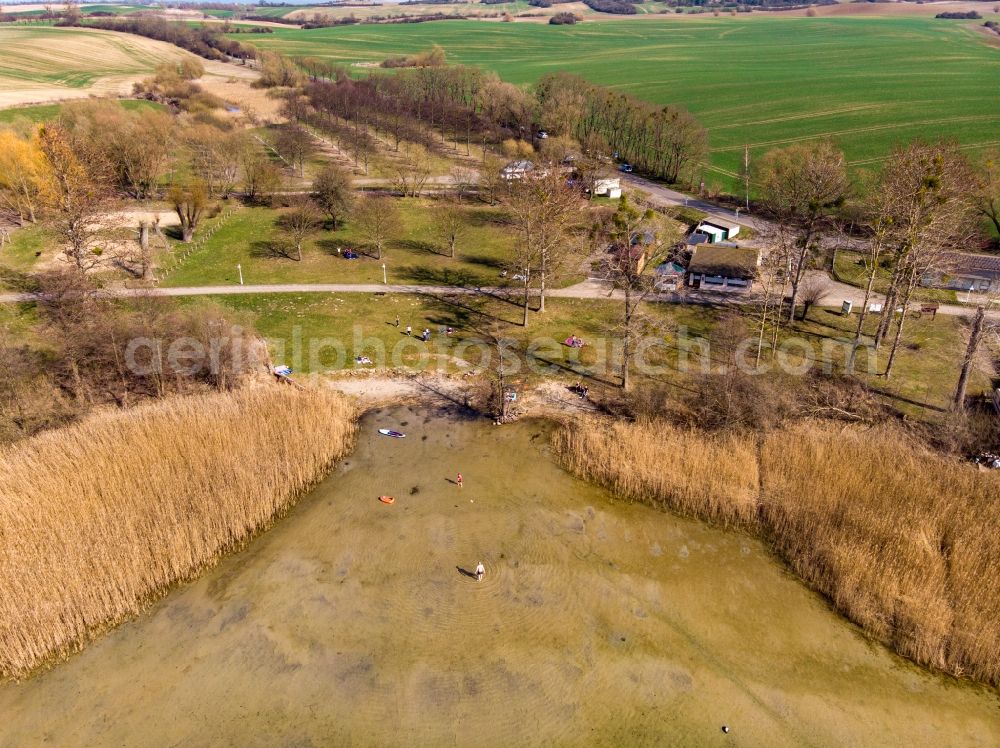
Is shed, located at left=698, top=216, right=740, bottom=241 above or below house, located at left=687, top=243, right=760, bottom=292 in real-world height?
above

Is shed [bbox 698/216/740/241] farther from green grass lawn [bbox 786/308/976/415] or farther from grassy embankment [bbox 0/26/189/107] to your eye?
grassy embankment [bbox 0/26/189/107]

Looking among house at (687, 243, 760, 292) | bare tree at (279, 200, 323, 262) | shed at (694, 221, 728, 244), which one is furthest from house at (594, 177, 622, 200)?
bare tree at (279, 200, 323, 262)

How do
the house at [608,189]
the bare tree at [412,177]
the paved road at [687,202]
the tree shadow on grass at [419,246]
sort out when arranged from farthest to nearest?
the bare tree at [412,177] < the house at [608,189] < the paved road at [687,202] < the tree shadow on grass at [419,246]

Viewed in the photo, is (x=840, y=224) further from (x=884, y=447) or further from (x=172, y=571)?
(x=172, y=571)

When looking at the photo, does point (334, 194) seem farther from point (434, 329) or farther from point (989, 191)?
point (989, 191)

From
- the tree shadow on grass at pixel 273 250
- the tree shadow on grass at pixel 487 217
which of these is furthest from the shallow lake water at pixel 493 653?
the tree shadow on grass at pixel 487 217

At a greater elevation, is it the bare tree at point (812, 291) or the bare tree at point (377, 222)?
the bare tree at point (377, 222)

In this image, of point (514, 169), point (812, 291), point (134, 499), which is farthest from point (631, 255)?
point (134, 499)

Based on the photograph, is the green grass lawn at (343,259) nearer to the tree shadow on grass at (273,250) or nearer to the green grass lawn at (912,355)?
the tree shadow on grass at (273,250)
